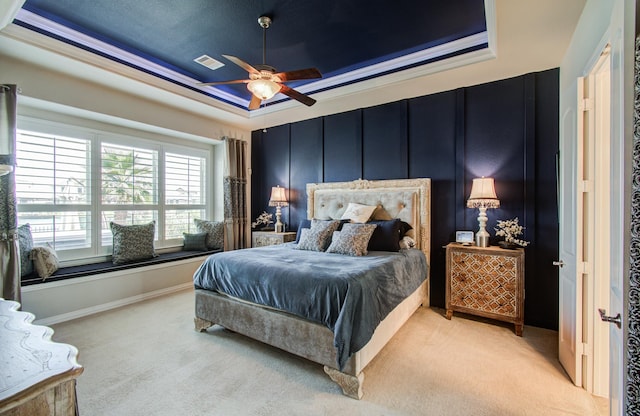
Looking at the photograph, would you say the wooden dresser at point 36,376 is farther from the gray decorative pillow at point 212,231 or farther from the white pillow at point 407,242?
the gray decorative pillow at point 212,231

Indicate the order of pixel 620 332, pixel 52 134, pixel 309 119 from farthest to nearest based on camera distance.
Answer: pixel 309 119 < pixel 52 134 < pixel 620 332

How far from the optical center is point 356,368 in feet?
6.38

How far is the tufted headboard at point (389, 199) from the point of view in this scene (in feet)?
12.0

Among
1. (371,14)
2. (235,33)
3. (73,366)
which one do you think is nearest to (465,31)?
(371,14)

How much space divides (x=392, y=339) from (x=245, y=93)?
12.8ft

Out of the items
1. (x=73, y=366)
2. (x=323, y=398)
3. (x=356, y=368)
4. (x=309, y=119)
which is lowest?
(x=323, y=398)

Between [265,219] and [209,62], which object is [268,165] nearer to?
[265,219]

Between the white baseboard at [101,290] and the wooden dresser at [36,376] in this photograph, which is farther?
the white baseboard at [101,290]

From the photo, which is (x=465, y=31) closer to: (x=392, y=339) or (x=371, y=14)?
(x=371, y=14)

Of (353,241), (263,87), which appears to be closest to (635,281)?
(353,241)

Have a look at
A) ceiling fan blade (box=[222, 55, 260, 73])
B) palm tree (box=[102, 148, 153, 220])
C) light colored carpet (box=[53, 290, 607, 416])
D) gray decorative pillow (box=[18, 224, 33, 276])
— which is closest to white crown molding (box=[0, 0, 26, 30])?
ceiling fan blade (box=[222, 55, 260, 73])

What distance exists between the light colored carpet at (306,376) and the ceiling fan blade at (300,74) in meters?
2.38

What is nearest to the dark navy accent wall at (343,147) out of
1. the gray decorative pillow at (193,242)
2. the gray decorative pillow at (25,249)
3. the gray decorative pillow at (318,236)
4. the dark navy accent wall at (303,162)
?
the dark navy accent wall at (303,162)

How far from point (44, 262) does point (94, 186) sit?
1171 millimetres
